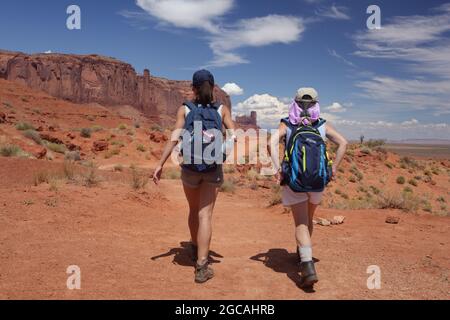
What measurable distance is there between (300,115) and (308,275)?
156 centimetres

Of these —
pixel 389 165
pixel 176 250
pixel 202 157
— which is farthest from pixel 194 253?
pixel 389 165

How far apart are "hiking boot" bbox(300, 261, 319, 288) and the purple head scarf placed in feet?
4.51

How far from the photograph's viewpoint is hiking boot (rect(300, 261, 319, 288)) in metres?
3.69

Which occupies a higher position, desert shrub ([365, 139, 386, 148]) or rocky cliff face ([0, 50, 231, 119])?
rocky cliff face ([0, 50, 231, 119])

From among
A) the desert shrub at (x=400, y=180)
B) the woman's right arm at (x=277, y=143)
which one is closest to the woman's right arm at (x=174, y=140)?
the woman's right arm at (x=277, y=143)

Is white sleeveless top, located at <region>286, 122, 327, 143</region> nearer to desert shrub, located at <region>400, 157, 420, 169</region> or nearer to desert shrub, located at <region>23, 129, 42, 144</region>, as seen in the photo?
desert shrub, located at <region>23, 129, 42, 144</region>

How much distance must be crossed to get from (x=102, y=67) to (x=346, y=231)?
90595 millimetres

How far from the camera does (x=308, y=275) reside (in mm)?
3697

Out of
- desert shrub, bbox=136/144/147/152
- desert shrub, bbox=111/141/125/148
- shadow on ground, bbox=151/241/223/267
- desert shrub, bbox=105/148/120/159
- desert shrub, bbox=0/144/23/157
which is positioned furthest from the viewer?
desert shrub, bbox=111/141/125/148

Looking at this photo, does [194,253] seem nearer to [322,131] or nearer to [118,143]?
[322,131]

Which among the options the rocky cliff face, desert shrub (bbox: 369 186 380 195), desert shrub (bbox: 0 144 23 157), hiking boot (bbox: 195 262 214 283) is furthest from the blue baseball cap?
the rocky cliff face

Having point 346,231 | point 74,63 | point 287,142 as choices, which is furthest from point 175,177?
point 74,63

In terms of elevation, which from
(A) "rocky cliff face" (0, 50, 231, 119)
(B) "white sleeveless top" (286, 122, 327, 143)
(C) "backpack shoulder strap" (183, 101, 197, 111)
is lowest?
(B) "white sleeveless top" (286, 122, 327, 143)

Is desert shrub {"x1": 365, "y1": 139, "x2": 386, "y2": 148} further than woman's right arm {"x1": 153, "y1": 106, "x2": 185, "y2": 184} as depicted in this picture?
Yes
